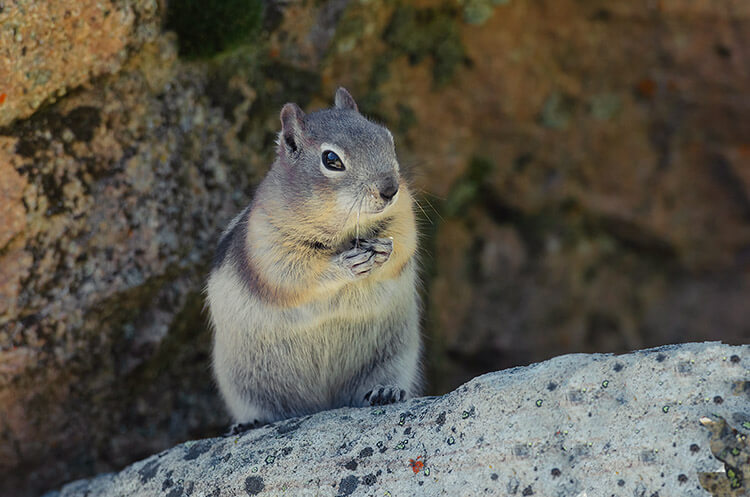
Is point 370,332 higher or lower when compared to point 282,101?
lower

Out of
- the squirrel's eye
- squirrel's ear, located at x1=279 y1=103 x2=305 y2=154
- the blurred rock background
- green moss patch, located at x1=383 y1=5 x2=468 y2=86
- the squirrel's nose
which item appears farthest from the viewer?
green moss patch, located at x1=383 y1=5 x2=468 y2=86

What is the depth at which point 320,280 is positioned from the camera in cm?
491

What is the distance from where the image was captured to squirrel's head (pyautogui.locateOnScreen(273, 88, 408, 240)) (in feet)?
15.2

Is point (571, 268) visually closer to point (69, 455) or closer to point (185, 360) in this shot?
point (185, 360)

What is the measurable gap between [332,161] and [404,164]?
65.7 inches

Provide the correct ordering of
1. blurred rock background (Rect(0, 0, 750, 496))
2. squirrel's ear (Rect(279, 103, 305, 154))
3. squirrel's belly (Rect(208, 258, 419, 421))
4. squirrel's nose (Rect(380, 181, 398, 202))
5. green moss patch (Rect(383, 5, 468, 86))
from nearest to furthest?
squirrel's nose (Rect(380, 181, 398, 202)), squirrel's ear (Rect(279, 103, 305, 154)), squirrel's belly (Rect(208, 258, 419, 421)), blurred rock background (Rect(0, 0, 750, 496)), green moss patch (Rect(383, 5, 468, 86))

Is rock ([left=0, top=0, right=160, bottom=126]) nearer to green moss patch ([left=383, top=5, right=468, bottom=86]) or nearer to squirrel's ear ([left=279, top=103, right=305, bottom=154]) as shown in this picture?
squirrel's ear ([left=279, top=103, right=305, bottom=154])

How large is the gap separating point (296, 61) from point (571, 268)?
388 centimetres

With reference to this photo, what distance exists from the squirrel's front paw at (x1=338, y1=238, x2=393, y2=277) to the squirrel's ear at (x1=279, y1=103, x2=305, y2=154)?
776 mm

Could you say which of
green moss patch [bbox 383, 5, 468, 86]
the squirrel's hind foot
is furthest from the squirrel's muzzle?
green moss patch [bbox 383, 5, 468, 86]

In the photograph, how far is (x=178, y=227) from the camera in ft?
19.7

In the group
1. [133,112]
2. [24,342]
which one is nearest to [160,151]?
[133,112]

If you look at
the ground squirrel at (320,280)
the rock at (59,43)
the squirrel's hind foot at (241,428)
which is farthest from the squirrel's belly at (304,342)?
the rock at (59,43)

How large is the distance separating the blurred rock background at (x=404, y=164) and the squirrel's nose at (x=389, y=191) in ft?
4.19
